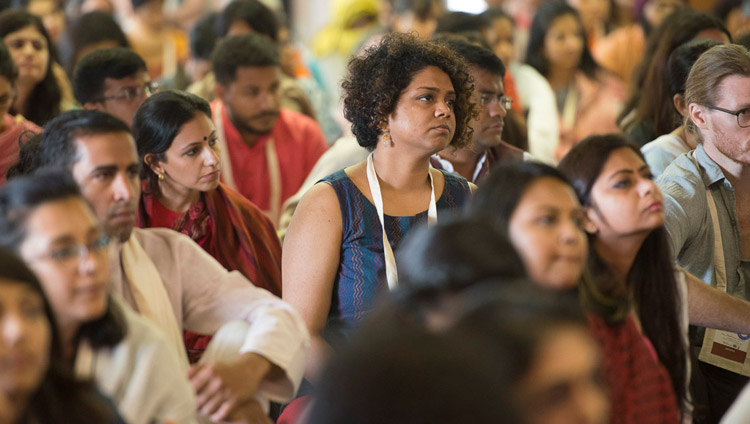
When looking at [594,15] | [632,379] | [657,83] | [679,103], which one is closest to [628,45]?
[594,15]

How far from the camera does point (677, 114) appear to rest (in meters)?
3.33

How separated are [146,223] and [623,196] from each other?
1386 mm

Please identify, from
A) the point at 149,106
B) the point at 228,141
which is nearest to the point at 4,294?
the point at 149,106

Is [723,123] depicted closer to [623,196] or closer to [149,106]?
[623,196]

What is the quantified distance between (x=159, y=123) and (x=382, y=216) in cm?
74

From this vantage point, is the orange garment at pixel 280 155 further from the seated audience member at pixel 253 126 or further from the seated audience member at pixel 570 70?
the seated audience member at pixel 570 70

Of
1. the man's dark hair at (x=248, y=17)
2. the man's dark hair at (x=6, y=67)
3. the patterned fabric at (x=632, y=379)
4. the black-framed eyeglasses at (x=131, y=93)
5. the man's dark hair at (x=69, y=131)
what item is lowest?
the patterned fabric at (x=632, y=379)

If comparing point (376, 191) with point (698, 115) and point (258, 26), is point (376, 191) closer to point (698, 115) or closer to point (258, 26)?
point (698, 115)

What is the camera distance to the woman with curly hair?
2.37 metres

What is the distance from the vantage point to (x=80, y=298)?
4.98 ft

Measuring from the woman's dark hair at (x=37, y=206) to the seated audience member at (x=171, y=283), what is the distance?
228 mm

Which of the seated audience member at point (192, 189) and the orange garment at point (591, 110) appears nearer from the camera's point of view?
the seated audience member at point (192, 189)

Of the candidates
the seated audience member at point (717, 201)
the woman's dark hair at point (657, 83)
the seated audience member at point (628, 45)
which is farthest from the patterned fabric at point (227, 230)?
the seated audience member at point (628, 45)

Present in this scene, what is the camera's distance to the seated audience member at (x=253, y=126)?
3.78 metres
